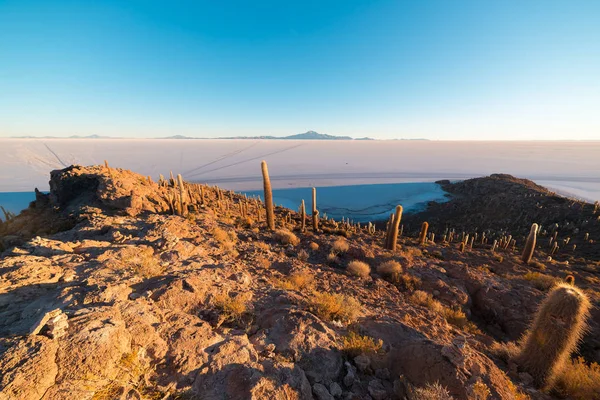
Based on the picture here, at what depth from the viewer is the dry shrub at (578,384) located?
3.55 meters

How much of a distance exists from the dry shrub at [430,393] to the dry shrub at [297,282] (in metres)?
3.81

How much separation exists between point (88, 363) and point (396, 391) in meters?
3.53

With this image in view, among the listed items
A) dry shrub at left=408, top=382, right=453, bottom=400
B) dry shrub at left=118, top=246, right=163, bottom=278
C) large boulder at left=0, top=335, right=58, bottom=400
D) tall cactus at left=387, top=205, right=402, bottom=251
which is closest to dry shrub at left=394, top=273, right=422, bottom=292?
tall cactus at left=387, top=205, right=402, bottom=251

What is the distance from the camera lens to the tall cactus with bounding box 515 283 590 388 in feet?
13.0

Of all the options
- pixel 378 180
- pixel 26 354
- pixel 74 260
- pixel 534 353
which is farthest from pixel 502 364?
pixel 378 180

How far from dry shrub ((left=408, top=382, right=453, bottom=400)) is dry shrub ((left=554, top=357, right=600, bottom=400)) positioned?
2.71 metres

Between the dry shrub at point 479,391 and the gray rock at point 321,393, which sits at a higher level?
the dry shrub at point 479,391

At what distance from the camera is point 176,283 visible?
4543 millimetres

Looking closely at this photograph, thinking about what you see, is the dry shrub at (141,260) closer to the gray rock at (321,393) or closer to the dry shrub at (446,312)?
the gray rock at (321,393)

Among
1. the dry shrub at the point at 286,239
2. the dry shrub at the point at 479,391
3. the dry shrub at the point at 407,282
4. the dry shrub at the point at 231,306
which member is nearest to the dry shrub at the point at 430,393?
the dry shrub at the point at 479,391

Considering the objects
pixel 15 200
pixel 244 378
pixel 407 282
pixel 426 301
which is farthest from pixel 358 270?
pixel 15 200

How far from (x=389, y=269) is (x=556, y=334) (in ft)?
17.3

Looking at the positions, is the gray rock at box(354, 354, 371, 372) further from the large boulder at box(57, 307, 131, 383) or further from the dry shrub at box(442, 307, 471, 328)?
the dry shrub at box(442, 307, 471, 328)

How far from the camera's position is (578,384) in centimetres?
369
